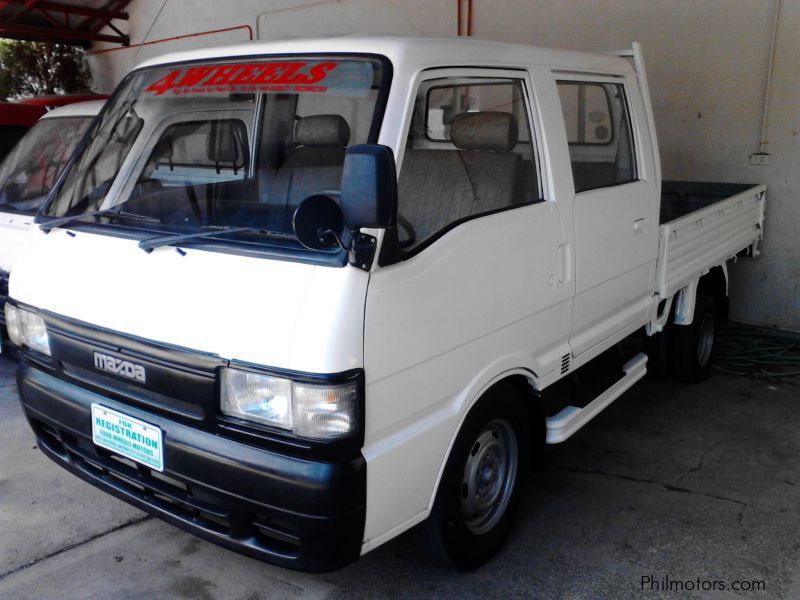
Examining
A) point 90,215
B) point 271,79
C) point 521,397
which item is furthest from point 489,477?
point 90,215

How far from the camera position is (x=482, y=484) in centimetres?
293

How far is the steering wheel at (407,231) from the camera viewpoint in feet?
7.86

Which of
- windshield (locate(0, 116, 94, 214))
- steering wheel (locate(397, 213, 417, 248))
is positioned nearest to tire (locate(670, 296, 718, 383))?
steering wheel (locate(397, 213, 417, 248))

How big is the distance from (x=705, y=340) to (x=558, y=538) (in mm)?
2438

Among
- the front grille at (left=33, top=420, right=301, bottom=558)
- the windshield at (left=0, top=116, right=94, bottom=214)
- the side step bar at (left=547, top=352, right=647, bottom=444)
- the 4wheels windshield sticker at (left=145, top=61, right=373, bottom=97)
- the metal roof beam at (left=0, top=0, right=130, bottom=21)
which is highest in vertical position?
the metal roof beam at (left=0, top=0, right=130, bottom=21)

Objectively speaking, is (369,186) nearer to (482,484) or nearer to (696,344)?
(482,484)

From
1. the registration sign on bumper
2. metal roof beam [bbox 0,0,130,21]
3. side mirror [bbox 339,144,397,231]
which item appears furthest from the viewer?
metal roof beam [bbox 0,0,130,21]

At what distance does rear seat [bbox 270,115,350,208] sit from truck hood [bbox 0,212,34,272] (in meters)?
2.45

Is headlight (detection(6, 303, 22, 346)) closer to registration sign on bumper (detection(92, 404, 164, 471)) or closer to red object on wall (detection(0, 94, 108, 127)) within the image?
registration sign on bumper (detection(92, 404, 164, 471))

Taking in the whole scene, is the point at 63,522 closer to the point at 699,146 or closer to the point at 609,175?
the point at 609,175

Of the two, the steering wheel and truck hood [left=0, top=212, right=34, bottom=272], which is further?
truck hood [left=0, top=212, right=34, bottom=272]

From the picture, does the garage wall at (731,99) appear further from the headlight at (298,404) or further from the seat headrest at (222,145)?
the headlight at (298,404)

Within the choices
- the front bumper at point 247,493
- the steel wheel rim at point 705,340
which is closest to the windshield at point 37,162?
the front bumper at point 247,493

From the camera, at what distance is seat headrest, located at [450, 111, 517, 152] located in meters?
2.90
